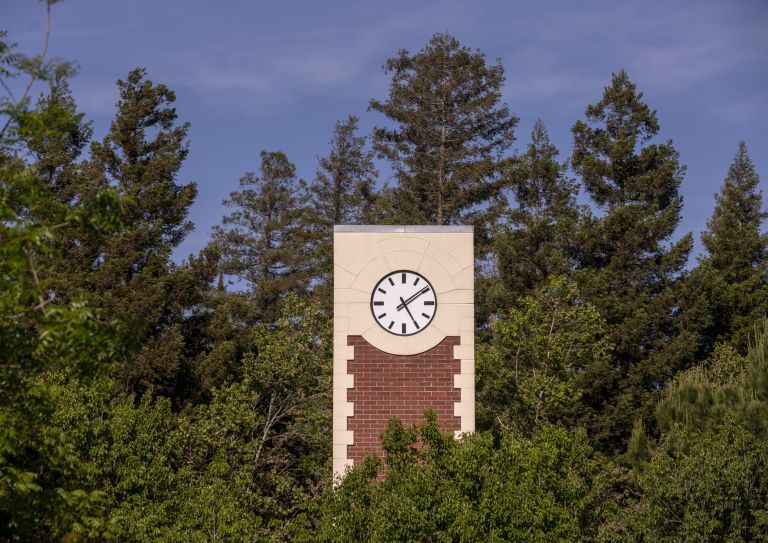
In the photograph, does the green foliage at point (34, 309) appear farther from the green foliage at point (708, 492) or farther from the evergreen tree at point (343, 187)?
the evergreen tree at point (343, 187)

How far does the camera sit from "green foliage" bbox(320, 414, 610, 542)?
15242 mm

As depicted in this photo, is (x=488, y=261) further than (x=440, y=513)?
Yes

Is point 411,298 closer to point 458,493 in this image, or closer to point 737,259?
point 458,493

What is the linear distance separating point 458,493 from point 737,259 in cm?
2780

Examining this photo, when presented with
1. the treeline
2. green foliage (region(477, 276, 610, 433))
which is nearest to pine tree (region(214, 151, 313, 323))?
the treeline

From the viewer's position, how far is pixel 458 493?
15.6 meters

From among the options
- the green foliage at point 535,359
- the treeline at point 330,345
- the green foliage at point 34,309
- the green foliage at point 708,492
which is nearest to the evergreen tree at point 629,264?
→ the treeline at point 330,345

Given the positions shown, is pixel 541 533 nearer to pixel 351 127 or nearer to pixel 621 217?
pixel 621 217

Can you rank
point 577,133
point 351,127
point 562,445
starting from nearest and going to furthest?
1. point 562,445
2. point 577,133
3. point 351,127


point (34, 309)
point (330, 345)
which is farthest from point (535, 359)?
point (34, 309)

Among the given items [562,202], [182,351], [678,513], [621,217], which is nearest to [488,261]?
[562,202]

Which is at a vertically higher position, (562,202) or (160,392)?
(562,202)

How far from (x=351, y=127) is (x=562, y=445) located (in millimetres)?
31057

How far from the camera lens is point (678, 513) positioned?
17516mm
